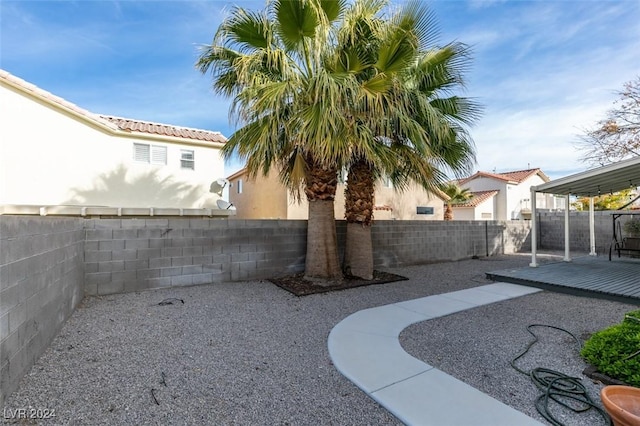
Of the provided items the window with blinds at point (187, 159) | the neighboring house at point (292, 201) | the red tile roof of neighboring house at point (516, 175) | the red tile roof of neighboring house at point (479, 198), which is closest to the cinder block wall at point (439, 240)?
the neighboring house at point (292, 201)

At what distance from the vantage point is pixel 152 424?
2.42 meters

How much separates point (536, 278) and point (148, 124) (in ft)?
48.9

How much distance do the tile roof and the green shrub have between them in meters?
13.8

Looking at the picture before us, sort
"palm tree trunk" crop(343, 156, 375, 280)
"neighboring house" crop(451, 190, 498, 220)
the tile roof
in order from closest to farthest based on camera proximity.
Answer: "palm tree trunk" crop(343, 156, 375, 280)
the tile roof
"neighboring house" crop(451, 190, 498, 220)

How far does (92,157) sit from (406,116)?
38.7 feet

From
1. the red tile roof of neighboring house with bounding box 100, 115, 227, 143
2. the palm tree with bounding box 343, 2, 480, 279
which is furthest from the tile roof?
the palm tree with bounding box 343, 2, 480, 279

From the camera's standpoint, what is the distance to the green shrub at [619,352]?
9.70 feet

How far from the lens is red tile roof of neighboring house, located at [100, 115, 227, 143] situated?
12.7 m

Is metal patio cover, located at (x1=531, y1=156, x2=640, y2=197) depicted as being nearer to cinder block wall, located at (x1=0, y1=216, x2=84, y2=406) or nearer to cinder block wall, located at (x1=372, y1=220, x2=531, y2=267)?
cinder block wall, located at (x1=372, y1=220, x2=531, y2=267)

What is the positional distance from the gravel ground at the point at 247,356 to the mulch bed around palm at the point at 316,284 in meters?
0.42

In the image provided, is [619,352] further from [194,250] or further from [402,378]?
[194,250]

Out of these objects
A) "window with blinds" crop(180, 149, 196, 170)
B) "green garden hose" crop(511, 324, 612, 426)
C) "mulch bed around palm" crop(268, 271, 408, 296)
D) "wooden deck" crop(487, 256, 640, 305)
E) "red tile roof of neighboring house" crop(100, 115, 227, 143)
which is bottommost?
"green garden hose" crop(511, 324, 612, 426)

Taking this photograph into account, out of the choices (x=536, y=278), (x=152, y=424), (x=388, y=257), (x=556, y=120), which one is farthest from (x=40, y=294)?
(x=556, y=120)

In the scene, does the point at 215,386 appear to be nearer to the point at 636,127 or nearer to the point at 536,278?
the point at 536,278
